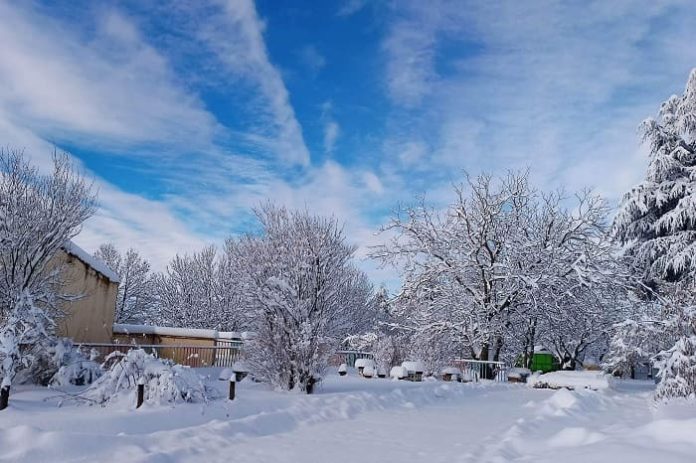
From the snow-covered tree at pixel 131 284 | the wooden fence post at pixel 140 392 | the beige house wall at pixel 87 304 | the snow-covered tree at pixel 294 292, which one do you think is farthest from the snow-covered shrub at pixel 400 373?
the snow-covered tree at pixel 131 284

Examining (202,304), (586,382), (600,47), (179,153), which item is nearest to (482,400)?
(586,382)

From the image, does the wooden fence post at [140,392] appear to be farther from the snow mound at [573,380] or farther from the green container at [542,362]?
the green container at [542,362]

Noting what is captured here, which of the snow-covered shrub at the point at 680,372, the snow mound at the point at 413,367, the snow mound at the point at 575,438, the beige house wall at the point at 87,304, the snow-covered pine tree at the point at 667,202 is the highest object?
the snow-covered pine tree at the point at 667,202

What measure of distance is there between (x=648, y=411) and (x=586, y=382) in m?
5.71

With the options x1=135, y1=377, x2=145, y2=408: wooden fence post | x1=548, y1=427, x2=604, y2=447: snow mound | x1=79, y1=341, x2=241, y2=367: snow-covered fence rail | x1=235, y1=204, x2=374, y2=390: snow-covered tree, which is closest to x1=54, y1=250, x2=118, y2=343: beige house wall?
x1=79, y1=341, x2=241, y2=367: snow-covered fence rail

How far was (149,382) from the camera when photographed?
957 cm

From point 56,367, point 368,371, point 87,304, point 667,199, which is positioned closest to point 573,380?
point 368,371

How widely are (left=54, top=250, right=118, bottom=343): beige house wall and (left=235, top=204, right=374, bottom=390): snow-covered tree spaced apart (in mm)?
7463

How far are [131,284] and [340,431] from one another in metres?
37.6

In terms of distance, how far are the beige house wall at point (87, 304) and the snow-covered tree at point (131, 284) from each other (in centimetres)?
2059

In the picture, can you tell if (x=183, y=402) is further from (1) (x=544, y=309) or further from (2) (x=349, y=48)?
(1) (x=544, y=309)

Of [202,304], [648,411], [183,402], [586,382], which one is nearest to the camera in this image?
[183,402]

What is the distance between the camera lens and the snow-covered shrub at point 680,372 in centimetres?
1013

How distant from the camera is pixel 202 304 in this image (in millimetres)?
36969
